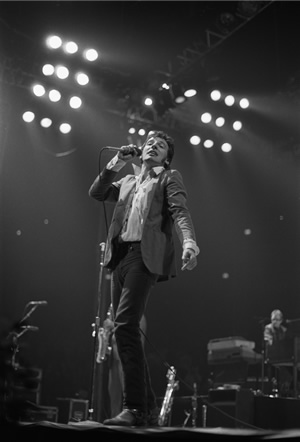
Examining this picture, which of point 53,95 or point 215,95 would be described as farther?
point 215,95

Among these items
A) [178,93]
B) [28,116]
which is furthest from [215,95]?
[28,116]

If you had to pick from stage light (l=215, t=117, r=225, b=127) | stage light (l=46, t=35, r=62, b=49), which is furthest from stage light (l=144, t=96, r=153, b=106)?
stage light (l=46, t=35, r=62, b=49)

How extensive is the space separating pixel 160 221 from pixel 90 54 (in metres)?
5.33

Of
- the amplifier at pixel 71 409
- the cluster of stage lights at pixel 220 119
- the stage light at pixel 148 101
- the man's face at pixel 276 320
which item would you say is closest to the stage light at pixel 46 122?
the stage light at pixel 148 101

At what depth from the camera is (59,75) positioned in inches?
321

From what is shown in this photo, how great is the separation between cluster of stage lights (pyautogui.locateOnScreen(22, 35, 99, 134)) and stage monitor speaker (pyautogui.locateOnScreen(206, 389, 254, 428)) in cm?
485

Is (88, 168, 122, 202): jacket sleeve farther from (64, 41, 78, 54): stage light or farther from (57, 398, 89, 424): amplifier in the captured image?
(57, 398, 89, 424): amplifier

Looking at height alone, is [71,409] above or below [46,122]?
below

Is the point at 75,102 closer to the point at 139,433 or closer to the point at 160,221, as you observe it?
the point at 160,221

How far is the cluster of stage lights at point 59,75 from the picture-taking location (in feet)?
26.0

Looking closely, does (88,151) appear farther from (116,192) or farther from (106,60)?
(116,192)

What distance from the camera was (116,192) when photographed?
3811 mm

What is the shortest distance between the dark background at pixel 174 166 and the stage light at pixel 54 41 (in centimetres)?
15

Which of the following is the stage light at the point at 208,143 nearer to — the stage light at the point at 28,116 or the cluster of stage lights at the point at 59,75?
the cluster of stage lights at the point at 59,75
